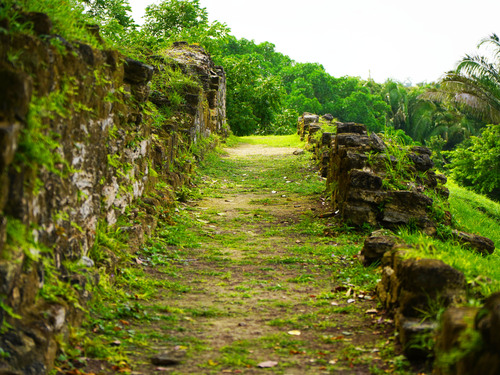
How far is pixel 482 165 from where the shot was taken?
821 inches

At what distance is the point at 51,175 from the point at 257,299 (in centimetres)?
235

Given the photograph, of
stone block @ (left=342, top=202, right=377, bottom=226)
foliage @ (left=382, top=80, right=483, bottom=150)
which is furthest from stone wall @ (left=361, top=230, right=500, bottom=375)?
foliage @ (left=382, top=80, right=483, bottom=150)

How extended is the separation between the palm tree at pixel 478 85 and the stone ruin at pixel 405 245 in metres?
6.85

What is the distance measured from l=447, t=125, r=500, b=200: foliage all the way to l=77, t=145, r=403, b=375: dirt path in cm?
1365

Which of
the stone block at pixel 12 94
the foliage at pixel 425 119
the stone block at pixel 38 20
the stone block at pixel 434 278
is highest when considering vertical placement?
the foliage at pixel 425 119

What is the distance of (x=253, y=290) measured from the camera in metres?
5.51

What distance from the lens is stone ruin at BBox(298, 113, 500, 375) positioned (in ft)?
9.48

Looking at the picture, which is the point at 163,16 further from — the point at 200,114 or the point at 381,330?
Result: the point at 381,330

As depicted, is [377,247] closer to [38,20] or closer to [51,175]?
[51,175]

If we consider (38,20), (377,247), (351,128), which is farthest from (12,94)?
(351,128)

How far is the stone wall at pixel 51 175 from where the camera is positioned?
10.6 feet

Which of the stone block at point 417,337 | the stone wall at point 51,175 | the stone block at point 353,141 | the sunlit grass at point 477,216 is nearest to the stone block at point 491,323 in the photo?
the stone block at point 417,337

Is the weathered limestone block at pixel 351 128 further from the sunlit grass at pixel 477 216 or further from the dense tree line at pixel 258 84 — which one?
the sunlit grass at pixel 477 216

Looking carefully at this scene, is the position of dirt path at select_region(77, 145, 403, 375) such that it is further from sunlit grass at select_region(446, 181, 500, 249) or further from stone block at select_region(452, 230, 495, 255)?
sunlit grass at select_region(446, 181, 500, 249)
